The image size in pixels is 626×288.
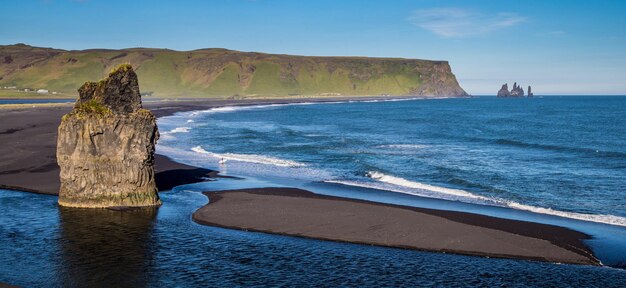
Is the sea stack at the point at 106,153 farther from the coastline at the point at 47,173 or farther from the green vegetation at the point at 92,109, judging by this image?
the coastline at the point at 47,173

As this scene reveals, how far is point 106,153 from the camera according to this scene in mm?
30203

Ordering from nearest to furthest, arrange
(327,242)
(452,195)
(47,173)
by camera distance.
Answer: (327,242), (452,195), (47,173)

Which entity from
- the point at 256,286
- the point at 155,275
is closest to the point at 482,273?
the point at 256,286

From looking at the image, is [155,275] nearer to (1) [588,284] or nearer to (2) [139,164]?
(2) [139,164]

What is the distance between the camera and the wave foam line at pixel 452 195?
29.8 metres

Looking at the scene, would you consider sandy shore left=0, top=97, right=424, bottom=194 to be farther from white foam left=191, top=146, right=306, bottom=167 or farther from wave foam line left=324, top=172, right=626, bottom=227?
wave foam line left=324, top=172, right=626, bottom=227

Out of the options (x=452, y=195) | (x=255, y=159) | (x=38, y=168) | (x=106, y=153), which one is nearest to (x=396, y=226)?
(x=452, y=195)

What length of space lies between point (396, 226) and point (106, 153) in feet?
51.7

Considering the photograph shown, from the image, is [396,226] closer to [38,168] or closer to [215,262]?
[215,262]

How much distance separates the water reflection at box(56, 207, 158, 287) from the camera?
19203 mm

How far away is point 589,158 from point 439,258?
39.1 meters

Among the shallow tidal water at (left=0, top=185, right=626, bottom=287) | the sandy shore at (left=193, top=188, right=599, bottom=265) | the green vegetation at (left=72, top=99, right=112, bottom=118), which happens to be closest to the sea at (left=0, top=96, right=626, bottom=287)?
the shallow tidal water at (left=0, top=185, right=626, bottom=287)

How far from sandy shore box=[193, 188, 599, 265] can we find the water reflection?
3428 millimetres

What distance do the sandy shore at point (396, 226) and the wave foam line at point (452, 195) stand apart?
13.0 feet
